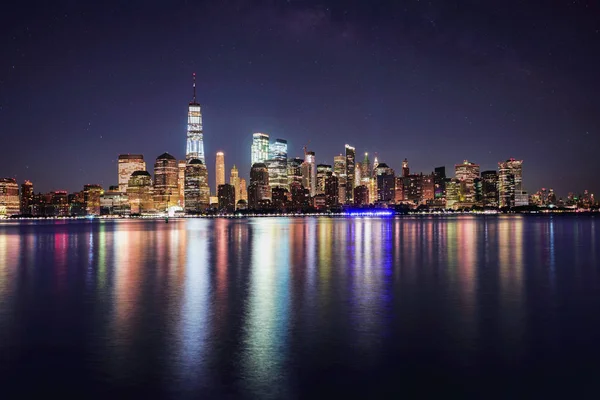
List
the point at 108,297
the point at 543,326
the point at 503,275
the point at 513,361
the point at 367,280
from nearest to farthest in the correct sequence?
the point at 513,361, the point at 543,326, the point at 108,297, the point at 367,280, the point at 503,275

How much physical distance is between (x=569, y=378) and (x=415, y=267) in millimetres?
22049

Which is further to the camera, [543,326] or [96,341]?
[543,326]

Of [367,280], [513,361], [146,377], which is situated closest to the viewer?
[146,377]

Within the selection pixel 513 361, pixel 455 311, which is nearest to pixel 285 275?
pixel 455 311

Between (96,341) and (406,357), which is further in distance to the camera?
(96,341)

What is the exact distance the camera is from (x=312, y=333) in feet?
51.3

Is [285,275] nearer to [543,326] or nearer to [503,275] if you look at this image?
[503,275]

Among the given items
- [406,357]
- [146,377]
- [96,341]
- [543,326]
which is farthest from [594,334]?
[96,341]

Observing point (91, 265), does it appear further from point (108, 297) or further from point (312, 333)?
point (312, 333)

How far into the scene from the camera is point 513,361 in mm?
12828

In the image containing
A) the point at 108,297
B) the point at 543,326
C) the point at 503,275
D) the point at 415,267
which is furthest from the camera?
the point at 415,267

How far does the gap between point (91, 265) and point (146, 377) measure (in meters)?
27.5

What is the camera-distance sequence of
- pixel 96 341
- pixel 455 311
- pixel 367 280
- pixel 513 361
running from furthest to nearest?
1. pixel 367 280
2. pixel 455 311
3. pixel 96 341
4. pixel 513 361

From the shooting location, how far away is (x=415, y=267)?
110ft
